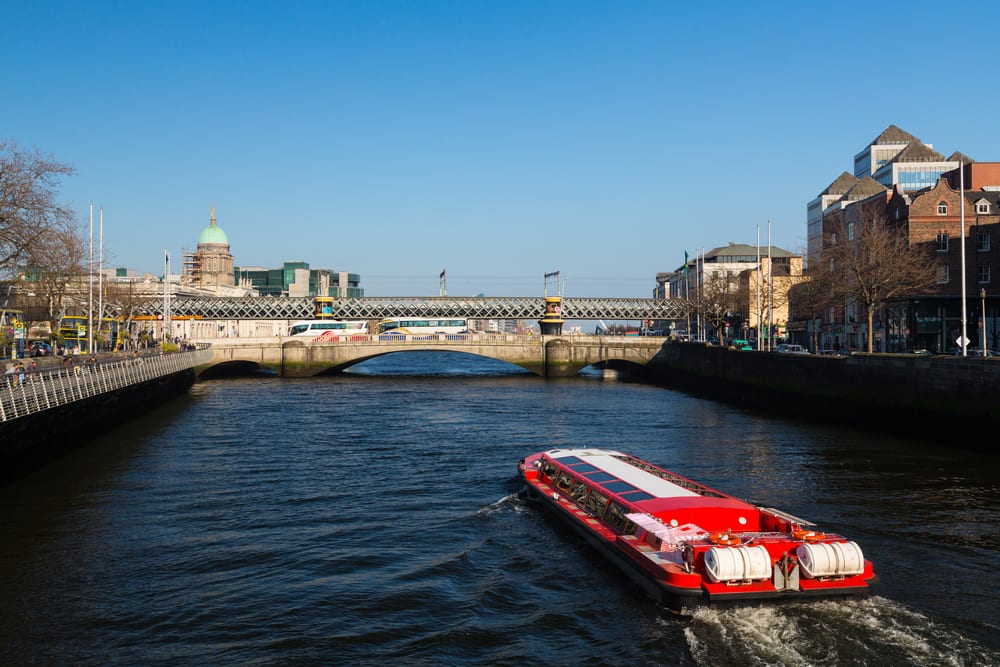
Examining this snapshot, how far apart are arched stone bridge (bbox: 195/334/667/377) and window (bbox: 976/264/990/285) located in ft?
128

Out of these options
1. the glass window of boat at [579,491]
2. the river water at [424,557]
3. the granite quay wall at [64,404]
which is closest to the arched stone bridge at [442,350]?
the granite quay wall at [64,404]

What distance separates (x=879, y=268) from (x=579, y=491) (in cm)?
4625

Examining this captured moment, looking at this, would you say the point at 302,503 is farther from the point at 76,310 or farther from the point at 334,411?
the point at 76,310

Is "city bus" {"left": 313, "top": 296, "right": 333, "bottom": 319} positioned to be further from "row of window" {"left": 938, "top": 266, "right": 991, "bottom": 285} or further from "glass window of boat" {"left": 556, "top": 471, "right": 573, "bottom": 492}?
"glass window of boat" {"left": 556, "top": 471, "right": 573, "bottom": 492}

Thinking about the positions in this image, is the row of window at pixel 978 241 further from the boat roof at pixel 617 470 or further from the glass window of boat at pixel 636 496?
the glass window of boat at pixel 636 496

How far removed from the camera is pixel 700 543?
19.1m

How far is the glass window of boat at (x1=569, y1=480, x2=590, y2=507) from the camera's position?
2625 cm

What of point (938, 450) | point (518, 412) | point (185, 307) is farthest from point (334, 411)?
point (185, 307)

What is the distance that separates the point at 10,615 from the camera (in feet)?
62.8

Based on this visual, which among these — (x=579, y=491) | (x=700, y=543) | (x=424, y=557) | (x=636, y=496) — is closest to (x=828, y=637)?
(x=700, y=543)

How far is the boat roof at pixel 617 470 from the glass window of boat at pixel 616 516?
1022 mm

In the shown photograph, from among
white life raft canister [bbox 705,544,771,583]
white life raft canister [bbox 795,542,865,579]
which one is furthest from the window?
white life raft canister [bbox 705,544,771,583]

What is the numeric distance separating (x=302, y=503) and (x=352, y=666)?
14.6 m

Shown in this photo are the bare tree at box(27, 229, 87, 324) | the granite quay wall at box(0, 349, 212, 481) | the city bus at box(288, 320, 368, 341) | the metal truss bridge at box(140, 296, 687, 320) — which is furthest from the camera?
the city bus at box(288, 320, 368, 341)
